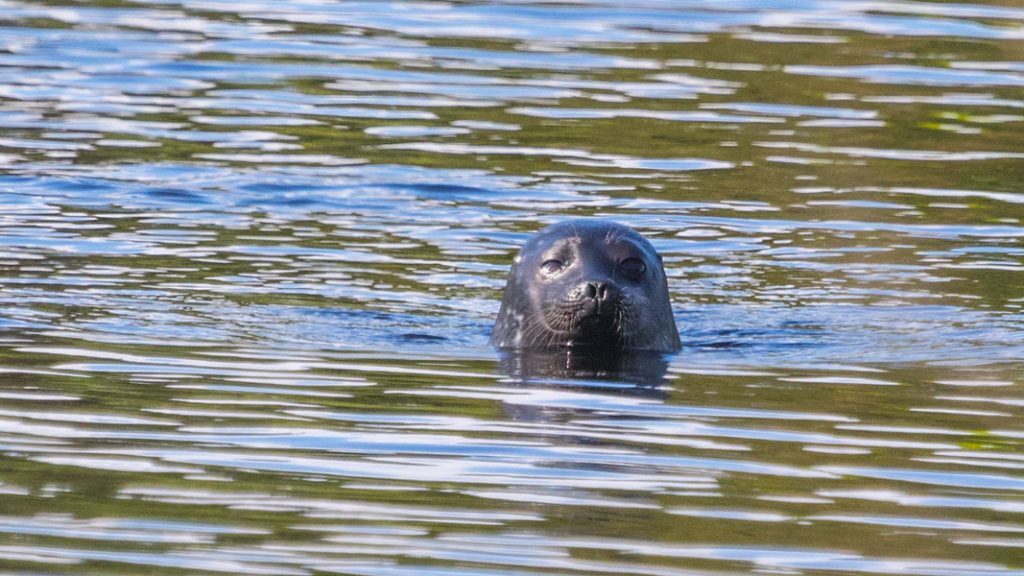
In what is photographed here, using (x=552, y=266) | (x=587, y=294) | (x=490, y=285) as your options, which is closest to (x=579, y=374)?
(x=587, y=294)

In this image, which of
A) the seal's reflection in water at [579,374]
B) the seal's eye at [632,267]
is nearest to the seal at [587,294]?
the seal's eye at [632,267]

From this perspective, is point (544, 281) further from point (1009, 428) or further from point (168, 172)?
point (168, 172)

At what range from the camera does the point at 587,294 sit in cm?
1130

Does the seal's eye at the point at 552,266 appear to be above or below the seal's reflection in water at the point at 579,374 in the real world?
above

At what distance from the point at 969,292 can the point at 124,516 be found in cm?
700

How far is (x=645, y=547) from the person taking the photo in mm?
6805

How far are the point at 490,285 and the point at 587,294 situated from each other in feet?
6.89

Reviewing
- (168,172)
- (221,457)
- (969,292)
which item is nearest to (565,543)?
(221,457)

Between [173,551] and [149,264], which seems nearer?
[173,551]

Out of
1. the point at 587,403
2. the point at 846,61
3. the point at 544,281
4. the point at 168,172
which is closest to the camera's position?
the point at 587,403

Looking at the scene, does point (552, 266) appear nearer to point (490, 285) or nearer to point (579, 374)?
point (579, 374)

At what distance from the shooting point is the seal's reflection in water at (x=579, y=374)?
9.34 metres

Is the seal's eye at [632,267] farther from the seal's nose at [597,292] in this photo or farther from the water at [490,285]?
the water at [490,285]

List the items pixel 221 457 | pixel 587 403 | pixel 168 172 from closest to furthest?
pixel 221 457 < pixel 587 403 < pixel 168 172
